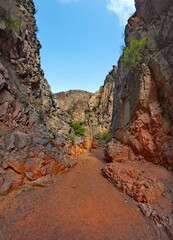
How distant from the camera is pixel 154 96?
6.82 metres

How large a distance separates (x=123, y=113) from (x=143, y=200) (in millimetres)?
6424

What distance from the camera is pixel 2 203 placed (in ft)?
14.5

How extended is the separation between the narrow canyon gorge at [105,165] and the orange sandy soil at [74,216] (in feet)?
0.09

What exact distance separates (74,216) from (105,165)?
151 inches

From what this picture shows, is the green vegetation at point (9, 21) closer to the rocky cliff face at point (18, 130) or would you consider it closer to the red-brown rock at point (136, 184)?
the rocky cliff face at point (18, 130)

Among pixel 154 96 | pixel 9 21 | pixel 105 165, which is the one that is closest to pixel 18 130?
pixel 105 165

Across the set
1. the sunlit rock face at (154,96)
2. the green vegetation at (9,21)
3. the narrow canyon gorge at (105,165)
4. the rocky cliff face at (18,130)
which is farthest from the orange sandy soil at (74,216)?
the green vegetation at (9,21)

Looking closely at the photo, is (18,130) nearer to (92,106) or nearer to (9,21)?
(9,21)

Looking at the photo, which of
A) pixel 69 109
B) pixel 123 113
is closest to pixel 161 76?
pixel 123 113

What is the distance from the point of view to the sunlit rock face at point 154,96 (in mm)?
5957

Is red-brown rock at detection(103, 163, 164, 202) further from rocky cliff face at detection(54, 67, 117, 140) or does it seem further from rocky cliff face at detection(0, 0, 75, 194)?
rocky cliff face at detection(54, 67, 117, 140)

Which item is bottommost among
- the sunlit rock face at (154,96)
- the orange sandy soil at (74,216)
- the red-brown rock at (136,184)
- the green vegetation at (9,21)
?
the orange sandy soil at (74,216)

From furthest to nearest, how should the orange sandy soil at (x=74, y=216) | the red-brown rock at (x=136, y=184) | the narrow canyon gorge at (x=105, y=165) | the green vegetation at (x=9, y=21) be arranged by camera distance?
1. the green vegetation at (x=9, y=21)
2. the red-brown rock at (x=136, y=184)
3. the narrow canyon gorge at (x=105, y=165)
4. the orange sandy soil at (x=74, y=216)

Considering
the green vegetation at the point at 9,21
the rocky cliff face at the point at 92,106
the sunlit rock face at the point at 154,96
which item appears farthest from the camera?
the rocky cliff face at the point at 92,106
